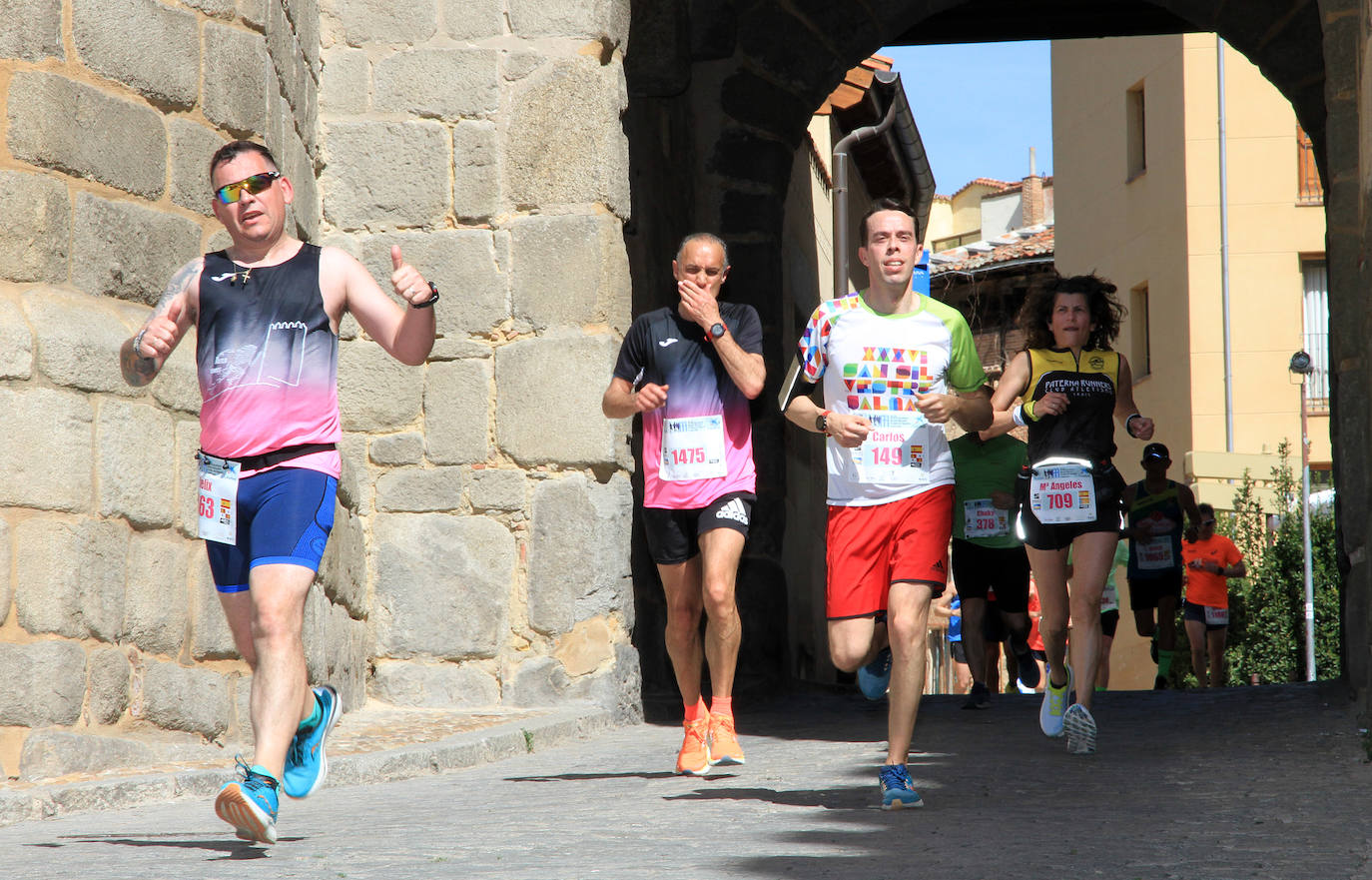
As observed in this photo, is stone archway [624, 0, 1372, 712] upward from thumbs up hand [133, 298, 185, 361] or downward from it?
upward

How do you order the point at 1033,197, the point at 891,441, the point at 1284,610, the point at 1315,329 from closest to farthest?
1. the point at 891,441
2. the point at 1284,610
3. the point at 1315,329
4. the point at 1033,197

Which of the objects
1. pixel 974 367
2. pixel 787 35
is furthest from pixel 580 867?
pixel 787 35

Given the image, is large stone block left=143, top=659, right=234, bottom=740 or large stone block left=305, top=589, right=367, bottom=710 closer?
large stone block left=143, top=659, right=234, bottom=740

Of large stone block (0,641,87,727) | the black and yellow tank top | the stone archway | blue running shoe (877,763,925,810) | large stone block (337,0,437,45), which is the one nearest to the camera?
blue running shoe (877,763,925,810)

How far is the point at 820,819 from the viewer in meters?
5.02

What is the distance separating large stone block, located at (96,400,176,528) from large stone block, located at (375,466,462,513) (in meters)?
A: 1.82

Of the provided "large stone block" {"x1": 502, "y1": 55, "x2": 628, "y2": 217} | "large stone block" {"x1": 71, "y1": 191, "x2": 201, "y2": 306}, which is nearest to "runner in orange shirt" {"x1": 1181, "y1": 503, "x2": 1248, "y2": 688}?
"large stone block" {"x1": 502, "y1": 55, "x2": 628, "y2": 217}

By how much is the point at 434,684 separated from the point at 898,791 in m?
3.62

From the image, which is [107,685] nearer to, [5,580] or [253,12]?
[5,580]

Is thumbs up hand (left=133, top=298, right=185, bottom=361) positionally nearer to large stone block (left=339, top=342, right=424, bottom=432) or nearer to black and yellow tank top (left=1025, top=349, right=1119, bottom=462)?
black and yellow tank top (left=1025, top=349, right=1119, bottom=462)

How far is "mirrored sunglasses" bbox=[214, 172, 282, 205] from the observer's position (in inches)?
190

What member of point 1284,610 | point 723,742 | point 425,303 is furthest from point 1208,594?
point 425,303

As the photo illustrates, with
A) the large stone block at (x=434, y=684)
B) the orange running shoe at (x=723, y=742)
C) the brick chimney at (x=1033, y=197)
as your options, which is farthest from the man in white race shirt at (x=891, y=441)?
the brick chimney at (x=1033, y=197)

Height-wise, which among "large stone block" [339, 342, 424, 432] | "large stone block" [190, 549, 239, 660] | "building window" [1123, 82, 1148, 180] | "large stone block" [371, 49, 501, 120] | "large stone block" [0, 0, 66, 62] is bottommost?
"large stone block" [190, 549, 239, 660]
